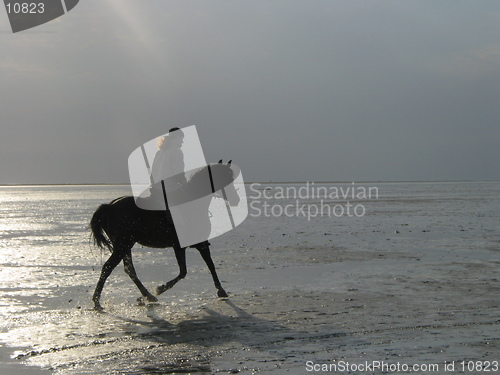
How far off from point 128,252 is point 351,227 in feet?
53.5

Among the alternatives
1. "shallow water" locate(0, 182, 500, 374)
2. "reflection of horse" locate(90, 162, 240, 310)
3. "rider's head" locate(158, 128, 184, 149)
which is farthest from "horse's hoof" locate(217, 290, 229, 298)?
"rider's head" locate(158, 128, 184, 149)

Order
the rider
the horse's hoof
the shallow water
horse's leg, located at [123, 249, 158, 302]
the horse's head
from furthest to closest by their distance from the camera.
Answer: the horse's hoof
horse's leg, located at [123, 249, 158, 302]
the horse's head
the rider
the shallow water

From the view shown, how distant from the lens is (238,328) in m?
7.86

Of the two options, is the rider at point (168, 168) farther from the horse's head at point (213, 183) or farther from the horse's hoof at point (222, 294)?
the horse's hoof at point (222, 294)

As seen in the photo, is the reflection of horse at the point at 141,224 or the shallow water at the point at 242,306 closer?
the shallow water at the point at 242,306

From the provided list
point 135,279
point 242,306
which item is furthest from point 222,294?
point 135,279

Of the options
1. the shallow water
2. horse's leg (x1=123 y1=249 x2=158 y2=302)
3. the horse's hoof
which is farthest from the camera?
the horse's hoof

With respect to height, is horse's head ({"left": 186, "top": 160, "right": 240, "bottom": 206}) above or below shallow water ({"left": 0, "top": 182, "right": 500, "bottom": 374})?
above

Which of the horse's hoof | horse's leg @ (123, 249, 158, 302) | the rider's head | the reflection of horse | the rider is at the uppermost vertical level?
the rider's head

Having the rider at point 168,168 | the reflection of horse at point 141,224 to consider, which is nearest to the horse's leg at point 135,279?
the reflection of horse at point 141,224

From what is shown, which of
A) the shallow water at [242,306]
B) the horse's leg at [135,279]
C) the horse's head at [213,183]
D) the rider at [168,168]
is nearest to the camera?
the shallow water at [242,306]

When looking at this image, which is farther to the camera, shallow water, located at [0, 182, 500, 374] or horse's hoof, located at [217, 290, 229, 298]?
horse's hoof, located at [217, 290, 229, 298]

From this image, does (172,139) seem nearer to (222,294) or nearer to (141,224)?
(141,224)

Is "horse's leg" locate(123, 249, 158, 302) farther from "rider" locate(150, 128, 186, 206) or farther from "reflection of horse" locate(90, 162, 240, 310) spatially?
"rider" locate(150, 128, 186, 206)
